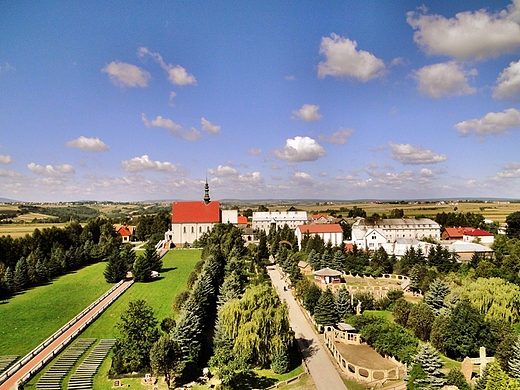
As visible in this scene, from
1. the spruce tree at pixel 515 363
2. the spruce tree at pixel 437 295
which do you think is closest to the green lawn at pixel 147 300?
the spruce tree at pixel 515 363

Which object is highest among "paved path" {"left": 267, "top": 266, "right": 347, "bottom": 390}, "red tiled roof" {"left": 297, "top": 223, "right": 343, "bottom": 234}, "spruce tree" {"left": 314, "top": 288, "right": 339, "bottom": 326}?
"red tiled roof" {"left": 297, "top": 223, "right": 343, "bottom": 234}

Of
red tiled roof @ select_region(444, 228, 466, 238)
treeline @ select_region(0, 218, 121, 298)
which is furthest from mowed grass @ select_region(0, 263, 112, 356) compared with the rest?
red tiled roof @ select_region(444, 228, 466, 238)

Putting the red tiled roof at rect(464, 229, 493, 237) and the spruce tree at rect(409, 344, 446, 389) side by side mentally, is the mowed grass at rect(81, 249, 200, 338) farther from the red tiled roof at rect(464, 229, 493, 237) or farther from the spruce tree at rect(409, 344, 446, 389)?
the red tiled roof at rect(464, 229, 493, 237)

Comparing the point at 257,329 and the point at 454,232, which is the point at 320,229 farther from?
the point at 257,329

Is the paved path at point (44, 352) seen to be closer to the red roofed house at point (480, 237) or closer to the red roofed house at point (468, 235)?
the red roofed house at point (480, 237)

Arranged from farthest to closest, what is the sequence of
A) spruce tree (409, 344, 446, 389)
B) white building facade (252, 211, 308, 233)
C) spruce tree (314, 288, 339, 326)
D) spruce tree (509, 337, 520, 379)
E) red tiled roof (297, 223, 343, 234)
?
white building facade (252, 211, 308, 233) < red tiled roof (297, 223, 343, 234) < spruce tree (314, 288, 339, 326) < spruce tree (509, 337, 520, 379) < spruce tree (409, 344, 446, 389)

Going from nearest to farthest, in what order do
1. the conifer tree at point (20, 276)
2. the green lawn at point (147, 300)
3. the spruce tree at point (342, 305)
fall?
the green lawn at point (147, 300), the spruce tree at point (342, 305), the conifer tree at point (20, 276)

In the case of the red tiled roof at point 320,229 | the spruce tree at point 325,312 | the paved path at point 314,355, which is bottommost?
the paved path at point 314,355

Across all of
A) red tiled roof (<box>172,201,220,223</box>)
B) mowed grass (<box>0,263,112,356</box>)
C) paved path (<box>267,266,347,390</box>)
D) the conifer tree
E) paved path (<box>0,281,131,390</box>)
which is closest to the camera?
paved path (<box>0,281,131,390</box>)
